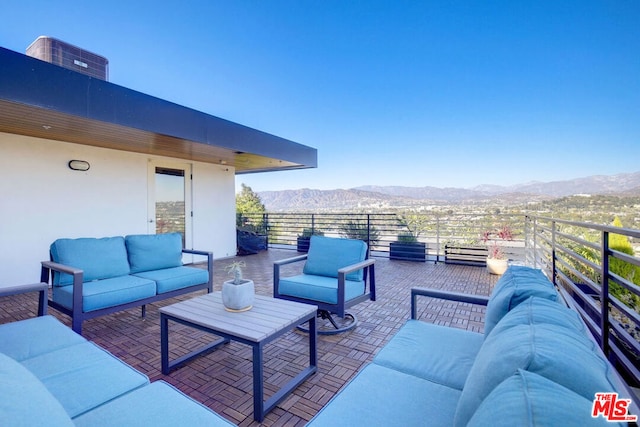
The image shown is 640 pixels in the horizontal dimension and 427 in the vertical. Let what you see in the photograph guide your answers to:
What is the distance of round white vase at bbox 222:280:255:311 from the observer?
2.14 metres

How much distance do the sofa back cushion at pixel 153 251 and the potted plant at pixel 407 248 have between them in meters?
4.50

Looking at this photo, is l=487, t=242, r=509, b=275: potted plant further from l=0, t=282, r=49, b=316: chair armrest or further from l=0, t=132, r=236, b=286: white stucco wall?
l=0, t=132, r=236, b=286: white stucco wall

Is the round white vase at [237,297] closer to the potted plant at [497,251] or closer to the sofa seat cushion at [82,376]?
the sofa seat cushion at [82,376]

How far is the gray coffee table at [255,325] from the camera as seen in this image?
5.62 feet

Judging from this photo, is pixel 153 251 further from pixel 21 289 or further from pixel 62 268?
pixel 21 289

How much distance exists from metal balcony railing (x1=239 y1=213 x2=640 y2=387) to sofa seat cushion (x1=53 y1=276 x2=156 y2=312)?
11.9ft

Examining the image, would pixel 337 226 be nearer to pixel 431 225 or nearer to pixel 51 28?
pixel 431 225

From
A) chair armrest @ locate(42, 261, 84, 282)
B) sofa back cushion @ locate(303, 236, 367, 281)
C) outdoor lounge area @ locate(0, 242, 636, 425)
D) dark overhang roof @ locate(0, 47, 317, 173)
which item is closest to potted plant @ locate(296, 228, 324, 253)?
dark overhang roof @ locate(0, 47, 317, 173)

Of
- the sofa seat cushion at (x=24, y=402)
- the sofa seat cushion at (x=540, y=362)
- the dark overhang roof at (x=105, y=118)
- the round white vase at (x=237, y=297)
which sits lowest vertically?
the round white vase at (x=237, y=297)

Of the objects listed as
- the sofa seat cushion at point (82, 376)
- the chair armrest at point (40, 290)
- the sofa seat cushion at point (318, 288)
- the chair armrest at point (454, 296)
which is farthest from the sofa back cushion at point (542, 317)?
the chair armrest at point (40, 290)

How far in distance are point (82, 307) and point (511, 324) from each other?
3.18 m

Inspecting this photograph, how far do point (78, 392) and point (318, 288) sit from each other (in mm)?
1806

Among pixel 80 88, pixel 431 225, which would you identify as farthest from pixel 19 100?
pixel 431 225

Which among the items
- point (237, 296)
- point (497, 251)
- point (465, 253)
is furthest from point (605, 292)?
point (465, 253)
